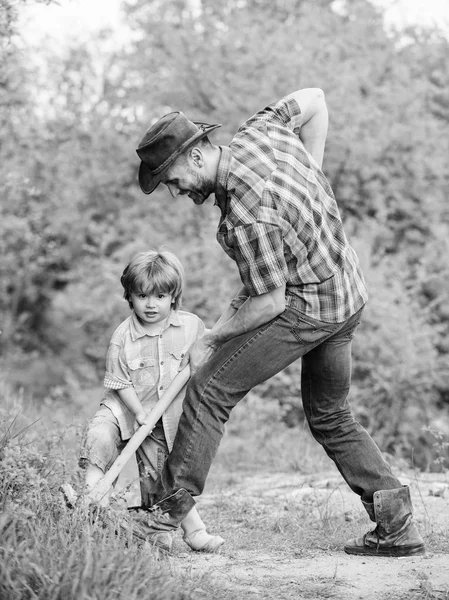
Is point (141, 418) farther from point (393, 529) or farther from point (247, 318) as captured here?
point (393, 529)

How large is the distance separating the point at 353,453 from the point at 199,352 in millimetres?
839

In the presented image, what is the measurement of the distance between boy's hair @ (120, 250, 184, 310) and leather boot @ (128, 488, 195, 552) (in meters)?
0.94

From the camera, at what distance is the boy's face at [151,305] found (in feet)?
14.0

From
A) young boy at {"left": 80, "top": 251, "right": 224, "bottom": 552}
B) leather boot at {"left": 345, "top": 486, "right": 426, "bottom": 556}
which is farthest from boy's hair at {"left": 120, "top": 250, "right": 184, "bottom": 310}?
leather boot at {"left": 345, "top": 486, "right": 426, "bottom": 556}

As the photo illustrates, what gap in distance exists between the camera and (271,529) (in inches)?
187

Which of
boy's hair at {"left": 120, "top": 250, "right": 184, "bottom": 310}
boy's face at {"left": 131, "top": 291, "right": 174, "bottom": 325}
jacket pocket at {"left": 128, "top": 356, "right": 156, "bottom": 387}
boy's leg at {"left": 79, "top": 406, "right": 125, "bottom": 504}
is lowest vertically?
boy's leg at {"left": 79, "top": 406, "right": 125, "bottom": 504}

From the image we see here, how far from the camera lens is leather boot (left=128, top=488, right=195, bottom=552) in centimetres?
393

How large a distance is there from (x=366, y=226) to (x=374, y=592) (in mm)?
7876

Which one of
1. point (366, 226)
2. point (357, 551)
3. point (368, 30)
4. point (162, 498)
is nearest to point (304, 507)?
point (357, 551)

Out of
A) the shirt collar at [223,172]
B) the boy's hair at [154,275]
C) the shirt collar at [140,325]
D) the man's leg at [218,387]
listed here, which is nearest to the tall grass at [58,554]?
the man's leg at [218,387]

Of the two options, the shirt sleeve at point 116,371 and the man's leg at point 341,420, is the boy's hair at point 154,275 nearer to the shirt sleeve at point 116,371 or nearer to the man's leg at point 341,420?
the shirt sleeve at point 116,371

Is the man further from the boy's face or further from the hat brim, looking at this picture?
the boy's face

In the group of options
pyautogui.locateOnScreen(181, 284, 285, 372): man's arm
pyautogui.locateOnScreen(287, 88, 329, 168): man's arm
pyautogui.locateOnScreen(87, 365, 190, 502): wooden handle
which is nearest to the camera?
pyautogui.locateOnScreen(181, 284, 285, 372): man's arm

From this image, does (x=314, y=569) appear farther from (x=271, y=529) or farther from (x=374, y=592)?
(x=271, y=529)
